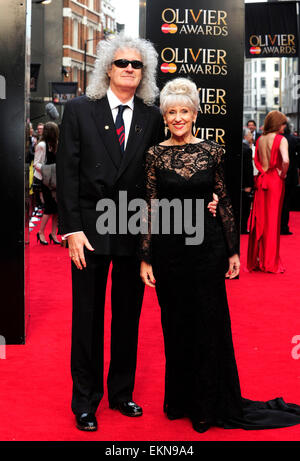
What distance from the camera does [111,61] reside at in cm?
411

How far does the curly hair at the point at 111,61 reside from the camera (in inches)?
162

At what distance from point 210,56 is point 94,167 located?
5202 millimetres

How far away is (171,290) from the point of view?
418 cm

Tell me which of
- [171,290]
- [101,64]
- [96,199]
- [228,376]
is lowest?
[228,376]

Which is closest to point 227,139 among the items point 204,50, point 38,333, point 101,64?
point 204,50

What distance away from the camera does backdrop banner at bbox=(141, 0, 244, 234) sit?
8.77 metres

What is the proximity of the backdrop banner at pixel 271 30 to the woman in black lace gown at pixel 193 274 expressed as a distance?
13.0 meters

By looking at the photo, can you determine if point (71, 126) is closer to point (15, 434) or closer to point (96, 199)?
point (96, 199)

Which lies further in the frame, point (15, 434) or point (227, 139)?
point (227, 139)
